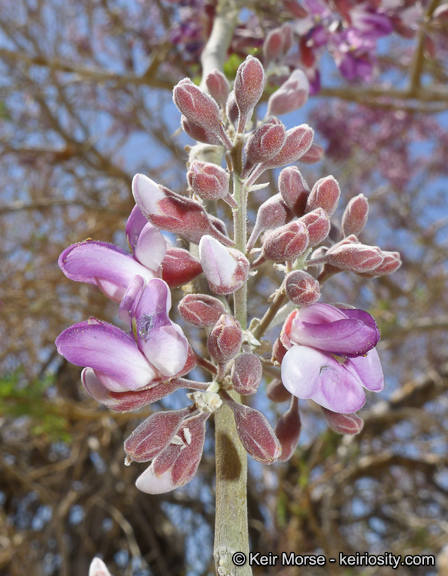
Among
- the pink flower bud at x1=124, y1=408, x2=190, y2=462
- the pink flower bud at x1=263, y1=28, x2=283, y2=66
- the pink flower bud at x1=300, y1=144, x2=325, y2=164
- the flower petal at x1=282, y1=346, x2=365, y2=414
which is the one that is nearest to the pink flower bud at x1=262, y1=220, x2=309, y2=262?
the flower petal at x1=282, y1=346, x2=365, y2=414

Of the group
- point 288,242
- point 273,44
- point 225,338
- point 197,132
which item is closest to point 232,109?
point 197,132

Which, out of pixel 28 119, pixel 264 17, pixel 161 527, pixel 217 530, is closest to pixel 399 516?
pixel 161 527

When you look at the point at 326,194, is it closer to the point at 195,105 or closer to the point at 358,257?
the point at 358,257

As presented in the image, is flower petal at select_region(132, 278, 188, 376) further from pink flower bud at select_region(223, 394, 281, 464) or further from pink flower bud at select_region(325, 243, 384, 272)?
pink flower bud at select_region(325, 243, 384, 272)

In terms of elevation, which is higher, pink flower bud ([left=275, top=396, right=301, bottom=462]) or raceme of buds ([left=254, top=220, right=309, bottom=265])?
raceme of buds ([left=254, top=220, right=309, bottom=265])

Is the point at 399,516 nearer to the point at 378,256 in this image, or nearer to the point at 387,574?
the point at 387,574

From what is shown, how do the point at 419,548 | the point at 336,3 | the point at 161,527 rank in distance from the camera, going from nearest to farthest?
the point at 336,3, the point at 419,548, the point at 161,527
